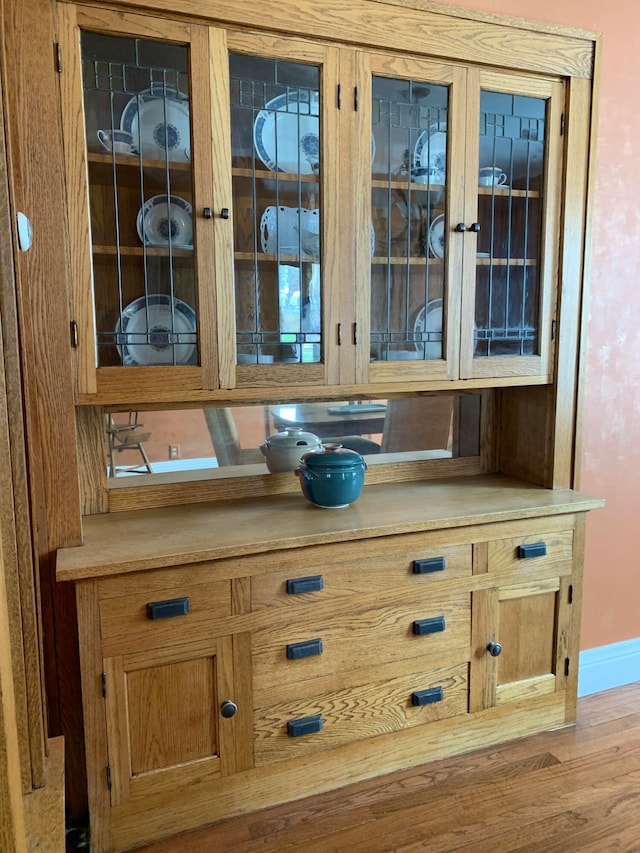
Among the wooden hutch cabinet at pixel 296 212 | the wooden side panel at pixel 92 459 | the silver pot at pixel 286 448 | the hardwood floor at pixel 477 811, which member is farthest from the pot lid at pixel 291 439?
the hardwood floor at pixel 477 811

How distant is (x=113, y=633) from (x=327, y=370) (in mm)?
901

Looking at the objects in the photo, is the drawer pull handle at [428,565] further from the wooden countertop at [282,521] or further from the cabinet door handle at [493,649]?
the cabinet door handle at [493,649]

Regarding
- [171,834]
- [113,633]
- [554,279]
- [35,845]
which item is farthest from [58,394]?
[554,279]

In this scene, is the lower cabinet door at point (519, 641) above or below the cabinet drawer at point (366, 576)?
below

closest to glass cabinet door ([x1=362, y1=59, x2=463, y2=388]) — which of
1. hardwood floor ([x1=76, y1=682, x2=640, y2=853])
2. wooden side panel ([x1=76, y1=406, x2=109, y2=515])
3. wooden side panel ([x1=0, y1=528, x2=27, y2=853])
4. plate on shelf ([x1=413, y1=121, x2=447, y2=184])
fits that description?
plate on shelf ([x1=413, y1=121, x2=447, y2=184])

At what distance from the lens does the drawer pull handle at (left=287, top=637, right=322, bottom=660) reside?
5.84ft

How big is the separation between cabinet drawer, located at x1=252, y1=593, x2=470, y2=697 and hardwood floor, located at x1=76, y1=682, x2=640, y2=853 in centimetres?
36

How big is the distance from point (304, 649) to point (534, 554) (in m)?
0.80

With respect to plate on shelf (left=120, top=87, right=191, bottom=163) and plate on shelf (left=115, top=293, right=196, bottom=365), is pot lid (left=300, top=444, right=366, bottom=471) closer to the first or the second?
plate on shelf (left=115, top=293, right=196, bottom=365)

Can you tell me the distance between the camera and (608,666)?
253cm

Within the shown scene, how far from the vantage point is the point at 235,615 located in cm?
172

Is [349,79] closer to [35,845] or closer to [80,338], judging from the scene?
[80,338]

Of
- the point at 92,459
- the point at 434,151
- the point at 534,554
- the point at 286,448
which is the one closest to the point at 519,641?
the point at 534,554

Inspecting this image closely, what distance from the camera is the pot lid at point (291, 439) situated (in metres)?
2.09
